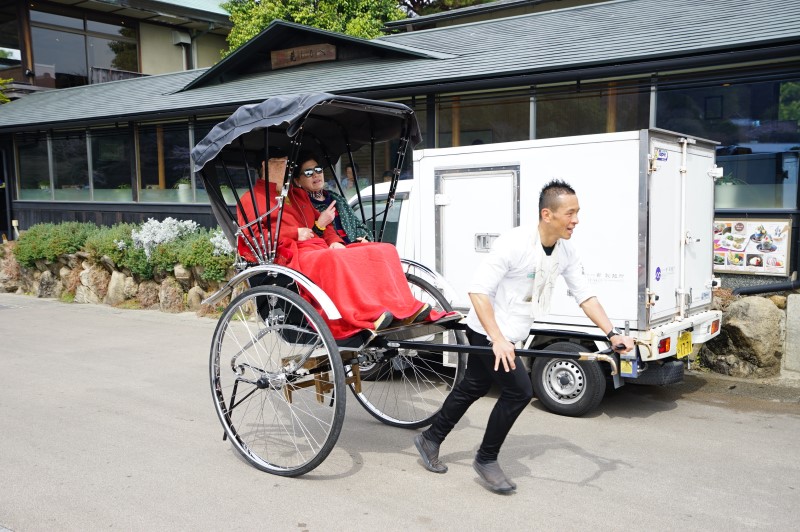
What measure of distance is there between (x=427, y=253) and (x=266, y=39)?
10.1m

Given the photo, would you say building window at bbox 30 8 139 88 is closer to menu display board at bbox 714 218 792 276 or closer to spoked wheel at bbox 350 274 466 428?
spoked wheel at bbox 350 274 466 428

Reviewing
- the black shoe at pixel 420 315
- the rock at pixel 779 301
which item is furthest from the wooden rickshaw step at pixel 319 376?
the rock at pixel 779 301

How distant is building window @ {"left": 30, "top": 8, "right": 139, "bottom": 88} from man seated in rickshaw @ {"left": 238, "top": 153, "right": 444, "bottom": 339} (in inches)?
828

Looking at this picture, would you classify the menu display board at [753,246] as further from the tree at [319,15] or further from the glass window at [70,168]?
the glass window at [70,168]

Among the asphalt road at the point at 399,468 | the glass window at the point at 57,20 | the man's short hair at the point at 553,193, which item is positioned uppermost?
the glass window at the point at 57,20

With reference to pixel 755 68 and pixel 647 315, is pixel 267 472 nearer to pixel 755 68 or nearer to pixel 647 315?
pixel 647 315

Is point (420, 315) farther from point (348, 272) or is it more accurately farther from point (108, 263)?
point (108, 263)

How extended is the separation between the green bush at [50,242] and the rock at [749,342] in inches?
448

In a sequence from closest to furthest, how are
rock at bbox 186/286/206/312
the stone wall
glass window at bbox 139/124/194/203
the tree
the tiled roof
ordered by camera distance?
1. the tiled roof
2. rock at bbox 186/286/206/312
3. the stone wall
4. glass window at bbox 139/124/194/203
5. the tree

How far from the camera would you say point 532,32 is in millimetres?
13047

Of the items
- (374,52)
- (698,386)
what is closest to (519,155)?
(698,386)

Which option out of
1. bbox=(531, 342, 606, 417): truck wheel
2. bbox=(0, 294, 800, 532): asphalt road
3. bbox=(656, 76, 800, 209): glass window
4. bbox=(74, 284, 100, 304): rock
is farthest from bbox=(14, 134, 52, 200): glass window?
bbox=(531, 342, 606, 417): truck wheel

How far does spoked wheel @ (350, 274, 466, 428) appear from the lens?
5535 mm

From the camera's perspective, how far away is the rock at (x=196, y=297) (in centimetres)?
1202
